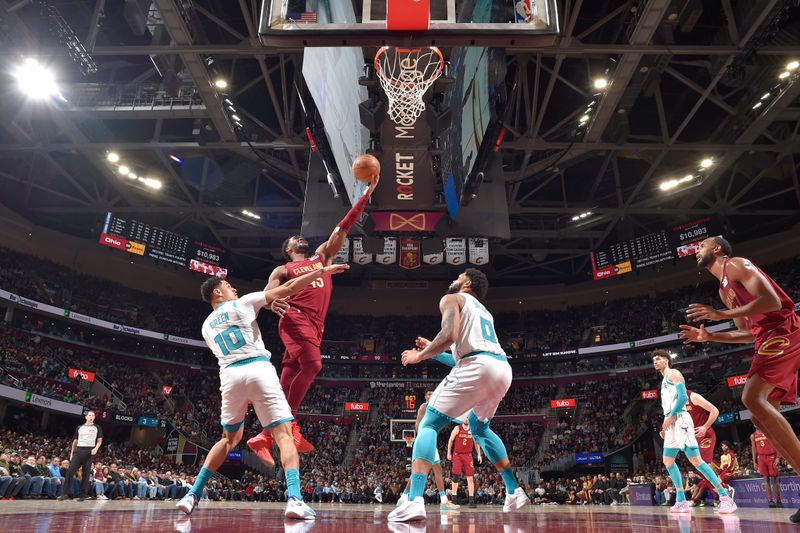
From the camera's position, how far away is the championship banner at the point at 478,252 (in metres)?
16.6

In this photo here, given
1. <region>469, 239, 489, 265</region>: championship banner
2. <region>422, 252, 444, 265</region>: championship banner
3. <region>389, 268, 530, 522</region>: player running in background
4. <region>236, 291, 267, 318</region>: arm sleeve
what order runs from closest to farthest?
<region>389, 268, 530, 522</region>: player running in background → <region>236, 291, 267, 318</region>: arm sleeve → <region>469, 239, 489, 265</region>: championship banner → <region>422, 252, 444, 265</region>: championship banner

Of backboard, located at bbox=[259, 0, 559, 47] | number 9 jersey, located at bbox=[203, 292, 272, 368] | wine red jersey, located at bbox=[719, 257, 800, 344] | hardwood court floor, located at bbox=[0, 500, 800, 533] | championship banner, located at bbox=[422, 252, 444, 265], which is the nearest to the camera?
hardwood court floor, located at bbox=[0, 500, 800, 533]

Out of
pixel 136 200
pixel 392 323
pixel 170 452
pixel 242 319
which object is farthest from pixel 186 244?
pixel 242 319

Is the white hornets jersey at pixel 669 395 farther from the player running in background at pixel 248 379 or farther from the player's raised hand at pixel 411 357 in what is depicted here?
the player running in background at pixel 248 379

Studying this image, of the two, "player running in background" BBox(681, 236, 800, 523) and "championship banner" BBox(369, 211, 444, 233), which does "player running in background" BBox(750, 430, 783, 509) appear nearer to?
"player running in background" BBox(681, 236, 800, 523)

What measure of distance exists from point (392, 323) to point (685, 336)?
107 ft

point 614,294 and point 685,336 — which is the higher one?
point 614,294

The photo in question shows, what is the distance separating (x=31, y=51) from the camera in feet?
47.4

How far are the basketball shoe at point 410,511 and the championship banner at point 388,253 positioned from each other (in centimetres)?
1307

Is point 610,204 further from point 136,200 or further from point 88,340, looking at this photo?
point 88,340

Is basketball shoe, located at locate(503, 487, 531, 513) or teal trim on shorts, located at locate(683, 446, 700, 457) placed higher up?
teal trim on shorts, located at locate(683, 446, 700, 457)

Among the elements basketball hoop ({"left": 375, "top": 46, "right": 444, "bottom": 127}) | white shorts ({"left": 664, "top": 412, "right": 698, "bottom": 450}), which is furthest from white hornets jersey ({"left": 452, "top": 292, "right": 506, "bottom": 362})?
basketball hoop ({"left": 375, "top": 46, "right": 444, "bottom": 127})

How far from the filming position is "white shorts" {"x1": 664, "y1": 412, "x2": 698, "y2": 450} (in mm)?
7699

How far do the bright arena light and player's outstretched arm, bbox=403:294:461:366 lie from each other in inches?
602
